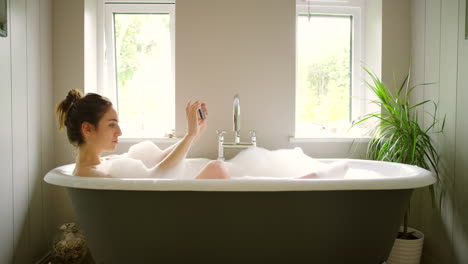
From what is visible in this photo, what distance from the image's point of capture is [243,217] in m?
1.48

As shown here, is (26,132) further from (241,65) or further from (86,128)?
(241,65)

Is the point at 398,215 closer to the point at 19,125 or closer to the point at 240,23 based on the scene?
the point at 240,23

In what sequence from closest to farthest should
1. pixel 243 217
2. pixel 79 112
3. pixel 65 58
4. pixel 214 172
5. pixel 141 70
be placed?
pixel 243 217 < pixel 79 112 < pixel 214 172 < pixel 65 58 < pixel 141 70

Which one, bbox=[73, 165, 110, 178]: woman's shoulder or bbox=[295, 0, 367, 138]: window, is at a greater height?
bbox=[295, 0, 367, 138]: window

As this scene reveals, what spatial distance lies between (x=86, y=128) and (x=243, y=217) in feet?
2.59

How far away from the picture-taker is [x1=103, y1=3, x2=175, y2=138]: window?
2.71 m

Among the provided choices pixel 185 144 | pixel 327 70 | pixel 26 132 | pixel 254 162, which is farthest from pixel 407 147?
pixel 26 132

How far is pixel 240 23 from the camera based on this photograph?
7.97ft

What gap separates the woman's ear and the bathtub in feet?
0.71

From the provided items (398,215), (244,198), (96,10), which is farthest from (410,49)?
(96,10)

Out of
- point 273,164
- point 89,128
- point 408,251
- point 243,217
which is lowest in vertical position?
point 408,251

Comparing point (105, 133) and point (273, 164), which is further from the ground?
point (105, 133)

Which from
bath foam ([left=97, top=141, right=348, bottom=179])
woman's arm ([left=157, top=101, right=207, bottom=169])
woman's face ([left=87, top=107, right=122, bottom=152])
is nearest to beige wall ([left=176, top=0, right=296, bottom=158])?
bath foam ([left=97, top=141, right=348, bottom=179])

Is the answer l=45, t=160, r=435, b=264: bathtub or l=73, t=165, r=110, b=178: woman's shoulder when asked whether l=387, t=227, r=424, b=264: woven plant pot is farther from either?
l=73, t=165, r=110, b=178: woman's shoulder
